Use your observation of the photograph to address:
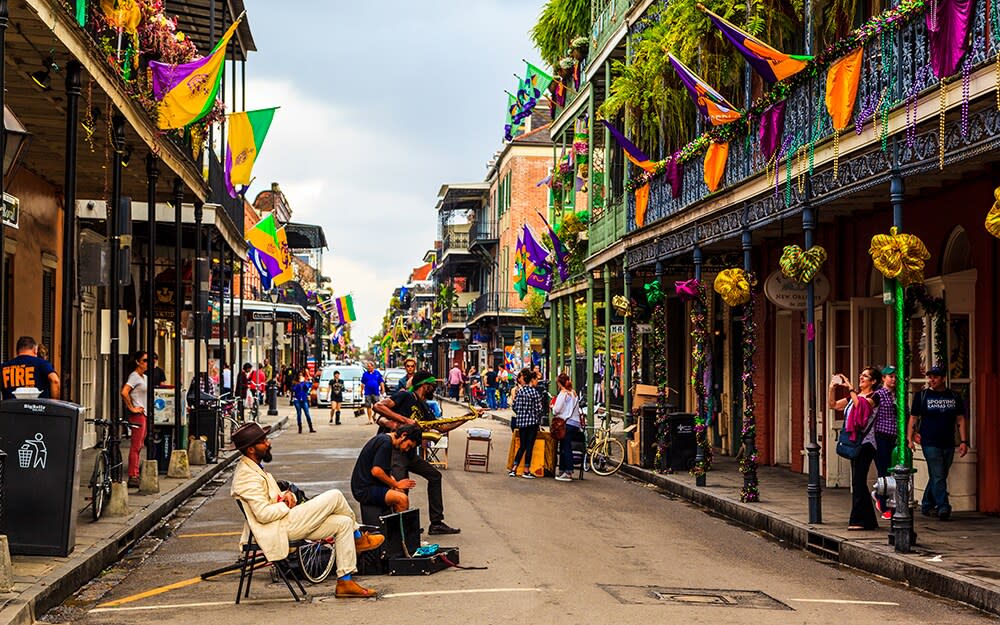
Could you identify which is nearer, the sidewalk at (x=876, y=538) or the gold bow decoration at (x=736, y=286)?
the sidewalk at (x=876, y=538)

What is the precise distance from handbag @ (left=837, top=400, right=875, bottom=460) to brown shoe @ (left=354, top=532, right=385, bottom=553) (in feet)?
17.7

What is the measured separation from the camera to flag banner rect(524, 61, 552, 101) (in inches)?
1359

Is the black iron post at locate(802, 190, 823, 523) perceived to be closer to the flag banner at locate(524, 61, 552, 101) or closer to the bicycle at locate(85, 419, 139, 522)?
the bicycle at locate(85, 419, 139, 522)

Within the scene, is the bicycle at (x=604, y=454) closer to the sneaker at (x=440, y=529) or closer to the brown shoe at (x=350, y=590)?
the sneaker at (x=440, y=529)

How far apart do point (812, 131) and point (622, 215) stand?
12.3 meters

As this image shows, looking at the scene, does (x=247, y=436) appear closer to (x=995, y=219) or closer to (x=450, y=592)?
(x=450, y=592)

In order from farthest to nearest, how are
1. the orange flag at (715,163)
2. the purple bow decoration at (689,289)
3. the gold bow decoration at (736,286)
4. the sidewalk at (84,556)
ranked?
the purple bow decoration at (689,289)
the orange flag at (715,163)
the gold bow decoration at (736,286)
the sidewalk at (84,556)

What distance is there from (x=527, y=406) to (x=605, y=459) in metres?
2.49

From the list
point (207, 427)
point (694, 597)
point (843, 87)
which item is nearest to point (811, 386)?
point (843, 87)

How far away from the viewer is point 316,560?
34.4ft

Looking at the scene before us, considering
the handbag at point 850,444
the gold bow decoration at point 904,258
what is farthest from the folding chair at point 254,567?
the handbag at point 850,444

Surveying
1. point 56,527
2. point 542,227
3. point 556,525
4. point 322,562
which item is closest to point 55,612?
point 56,527

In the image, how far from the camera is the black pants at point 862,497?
44.9 feet

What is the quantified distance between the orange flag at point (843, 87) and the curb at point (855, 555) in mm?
4302
